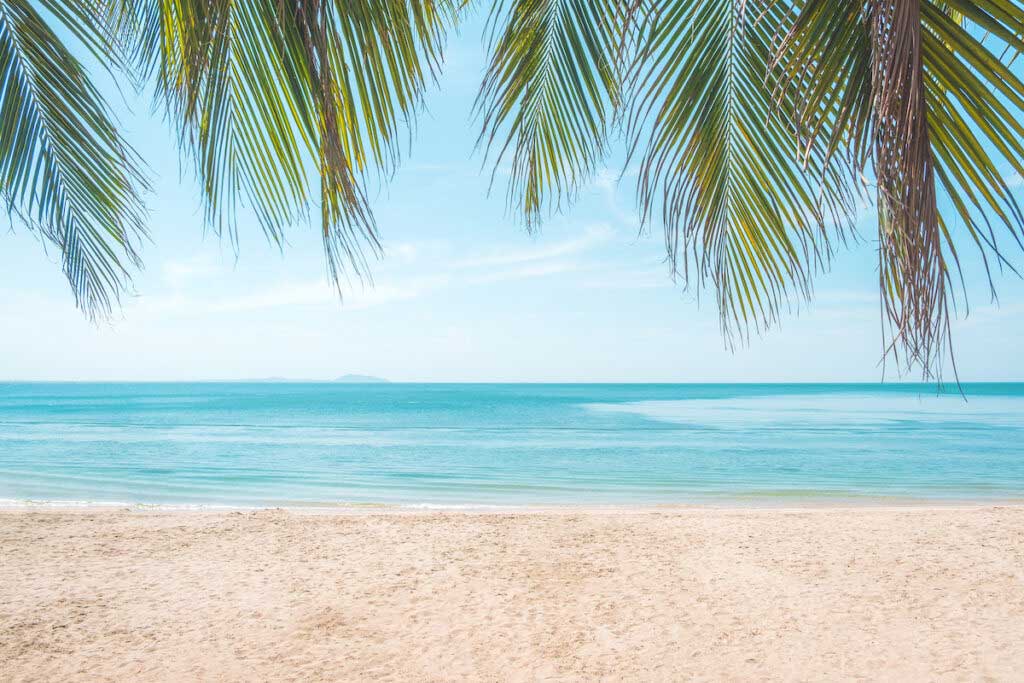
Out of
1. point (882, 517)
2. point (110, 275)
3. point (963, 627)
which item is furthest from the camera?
point (882, 517)

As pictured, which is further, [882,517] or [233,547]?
[882,517]

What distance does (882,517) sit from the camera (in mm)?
9336

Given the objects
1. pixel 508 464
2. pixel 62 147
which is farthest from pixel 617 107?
pixel 508 464

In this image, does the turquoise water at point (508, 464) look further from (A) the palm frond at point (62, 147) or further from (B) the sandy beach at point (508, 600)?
(A) the palm frond at point (62, 147)

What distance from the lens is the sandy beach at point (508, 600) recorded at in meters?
4.49

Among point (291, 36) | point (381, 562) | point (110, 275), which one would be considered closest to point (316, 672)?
point (381, 562)

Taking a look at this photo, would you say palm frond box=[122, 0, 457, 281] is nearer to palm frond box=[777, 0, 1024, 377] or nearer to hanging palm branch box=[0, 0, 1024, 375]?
hanging palm branch box=[0, 0, 1024, 375]

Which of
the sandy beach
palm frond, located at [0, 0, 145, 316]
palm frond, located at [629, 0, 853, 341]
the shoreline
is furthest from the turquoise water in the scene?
palm frond, located at [0, 0, 145, 316]

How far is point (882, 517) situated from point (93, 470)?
1907cm

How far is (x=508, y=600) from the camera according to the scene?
575 cm

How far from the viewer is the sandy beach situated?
14.7 ft

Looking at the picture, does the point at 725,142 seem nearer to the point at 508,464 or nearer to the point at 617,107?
the point at 617,107

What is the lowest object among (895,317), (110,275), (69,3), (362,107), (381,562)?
(381,562)

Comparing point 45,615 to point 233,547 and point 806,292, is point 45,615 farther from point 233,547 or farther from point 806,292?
point 806,292
